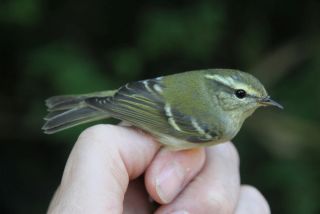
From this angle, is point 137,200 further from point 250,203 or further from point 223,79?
point 223,79

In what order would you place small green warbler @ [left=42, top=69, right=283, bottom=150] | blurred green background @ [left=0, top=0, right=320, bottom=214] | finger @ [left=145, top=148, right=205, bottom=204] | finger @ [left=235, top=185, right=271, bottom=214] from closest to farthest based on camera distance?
finger @ [left=145, top=148, right=205, bottom=204], finger @ [left=235, top=185, right=271, bottom=214], small green warbler @ [left=42, top=69, right=283, bottom=150], blurred green background @ [left=0, top=0, right=320, bottom=214]

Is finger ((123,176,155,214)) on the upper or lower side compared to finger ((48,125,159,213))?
lower

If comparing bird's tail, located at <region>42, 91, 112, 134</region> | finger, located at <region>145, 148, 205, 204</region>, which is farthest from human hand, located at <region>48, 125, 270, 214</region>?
bird's tail, located at <region>42, 91, 112, 134</region>

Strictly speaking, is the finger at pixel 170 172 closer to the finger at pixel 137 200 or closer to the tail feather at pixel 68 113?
the finger at pixel 137 200

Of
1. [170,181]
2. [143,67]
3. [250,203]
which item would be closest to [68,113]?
[170,181]

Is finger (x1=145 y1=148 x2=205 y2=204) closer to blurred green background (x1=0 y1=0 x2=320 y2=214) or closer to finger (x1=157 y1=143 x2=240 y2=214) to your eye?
finger (x1=157 y1=143 x2=240 y2=214)
